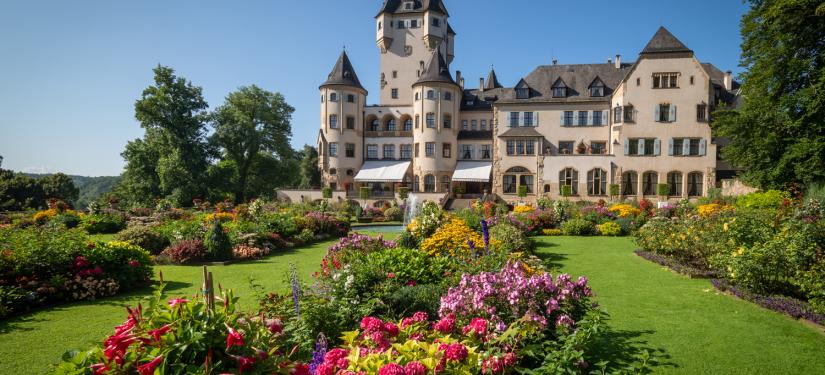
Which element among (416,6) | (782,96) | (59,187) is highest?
(416,6)

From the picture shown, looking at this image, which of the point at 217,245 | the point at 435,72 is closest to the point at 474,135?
the point at 435,72

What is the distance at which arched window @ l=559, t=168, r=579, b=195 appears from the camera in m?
34.5

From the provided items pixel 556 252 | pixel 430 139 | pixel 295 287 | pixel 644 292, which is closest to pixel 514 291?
pixel 295 287

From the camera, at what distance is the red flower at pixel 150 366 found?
242 cm

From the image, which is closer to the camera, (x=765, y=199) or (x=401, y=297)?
(x=401, y=297)

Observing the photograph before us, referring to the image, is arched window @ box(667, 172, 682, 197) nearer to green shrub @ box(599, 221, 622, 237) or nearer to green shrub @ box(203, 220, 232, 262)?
green shrub @ box(599, 221, 622, 237)

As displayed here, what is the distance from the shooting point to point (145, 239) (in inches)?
539

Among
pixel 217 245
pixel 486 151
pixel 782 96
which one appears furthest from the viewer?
pixel 486 151

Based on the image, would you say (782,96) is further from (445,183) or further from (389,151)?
(389,151)

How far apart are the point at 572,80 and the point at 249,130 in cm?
2992

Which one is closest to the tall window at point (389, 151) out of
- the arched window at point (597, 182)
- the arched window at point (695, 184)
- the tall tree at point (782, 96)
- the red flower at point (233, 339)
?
the arched window at point (597, 182)

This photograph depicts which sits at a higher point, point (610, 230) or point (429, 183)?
point (429, 183)

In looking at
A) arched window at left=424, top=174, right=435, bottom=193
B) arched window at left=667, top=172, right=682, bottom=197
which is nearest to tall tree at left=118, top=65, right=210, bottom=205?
arched window at left=424, top=174, right=435, bottom=193

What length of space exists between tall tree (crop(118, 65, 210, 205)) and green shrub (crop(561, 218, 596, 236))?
95.6 feet
